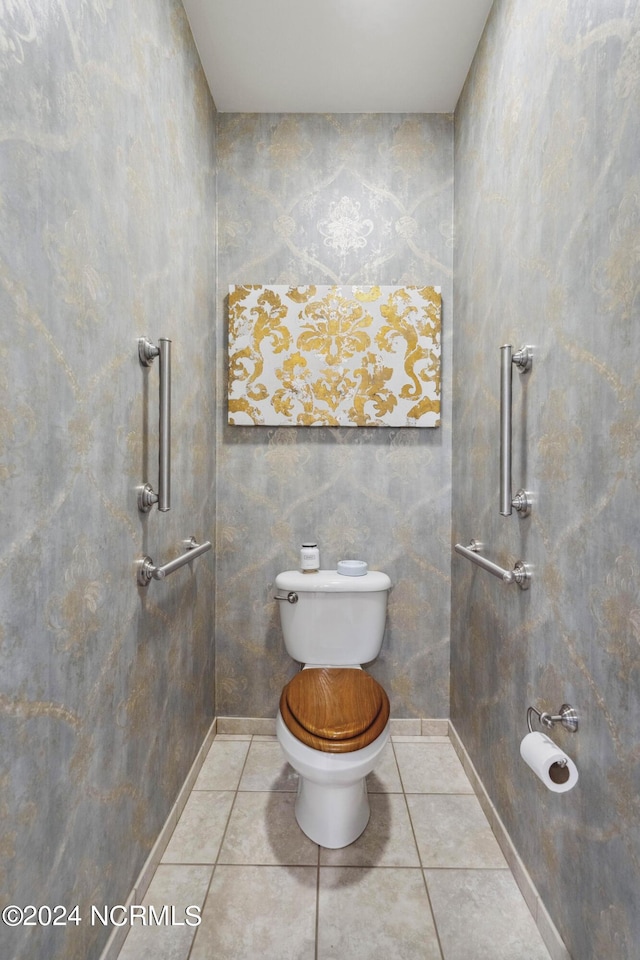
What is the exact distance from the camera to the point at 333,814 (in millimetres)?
1425

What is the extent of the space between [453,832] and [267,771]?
2.17 feet

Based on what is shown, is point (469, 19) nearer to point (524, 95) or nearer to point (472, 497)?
point (524, 95)

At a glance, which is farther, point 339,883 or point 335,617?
point 335,617

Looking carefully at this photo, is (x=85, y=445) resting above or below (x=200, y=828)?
above

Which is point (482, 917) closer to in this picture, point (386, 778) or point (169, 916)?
point (386, 778)

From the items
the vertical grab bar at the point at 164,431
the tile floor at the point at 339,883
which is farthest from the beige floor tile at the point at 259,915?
the vertical grab bar at the point at 164,431

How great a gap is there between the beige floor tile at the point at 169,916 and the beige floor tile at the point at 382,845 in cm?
35

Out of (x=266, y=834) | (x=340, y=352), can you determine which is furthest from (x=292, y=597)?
(x=340, y=352)

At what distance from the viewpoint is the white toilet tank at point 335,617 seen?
72.7 inches

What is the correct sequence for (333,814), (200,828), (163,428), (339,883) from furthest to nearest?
(200,828), (333,814), (339,883), (163,428)

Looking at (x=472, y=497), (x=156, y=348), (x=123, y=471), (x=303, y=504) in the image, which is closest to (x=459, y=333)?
(x=472, y=497)

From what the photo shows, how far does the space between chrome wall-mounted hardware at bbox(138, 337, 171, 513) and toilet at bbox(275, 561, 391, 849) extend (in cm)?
72

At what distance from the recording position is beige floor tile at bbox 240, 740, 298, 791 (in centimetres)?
173

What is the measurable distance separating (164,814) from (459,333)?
187 cm
